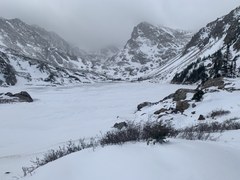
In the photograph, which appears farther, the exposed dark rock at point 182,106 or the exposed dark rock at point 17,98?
the exposed dark rock at point 17,98

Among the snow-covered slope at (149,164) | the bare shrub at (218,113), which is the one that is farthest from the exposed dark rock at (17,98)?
the snow-covered slope at (149,164)

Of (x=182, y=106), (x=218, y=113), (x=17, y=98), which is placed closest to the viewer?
(x=218, y=113)

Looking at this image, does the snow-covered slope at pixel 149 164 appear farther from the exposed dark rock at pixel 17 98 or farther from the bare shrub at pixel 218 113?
the exposed dark rock at pixel 17 98

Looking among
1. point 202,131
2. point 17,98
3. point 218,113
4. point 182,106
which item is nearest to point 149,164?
point 202,131

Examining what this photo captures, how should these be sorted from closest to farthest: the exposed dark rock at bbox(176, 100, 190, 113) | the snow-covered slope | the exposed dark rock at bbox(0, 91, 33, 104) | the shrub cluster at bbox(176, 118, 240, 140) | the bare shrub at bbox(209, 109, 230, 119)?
the snow-covered slope → the shrub cluster at bbox(176, 118, 240, 140) → the bare shrub at bbox(209, 109, 230, 119) → the exposed dark rock at bbox(176, 100, 190, 113) → the exposed dark rock at bbox(0, 91, 33, 104)

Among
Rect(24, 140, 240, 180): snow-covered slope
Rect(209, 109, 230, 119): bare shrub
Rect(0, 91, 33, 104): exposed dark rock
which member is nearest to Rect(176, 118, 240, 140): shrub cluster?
Rect(24, 140, 240, 180): snow-covered slope

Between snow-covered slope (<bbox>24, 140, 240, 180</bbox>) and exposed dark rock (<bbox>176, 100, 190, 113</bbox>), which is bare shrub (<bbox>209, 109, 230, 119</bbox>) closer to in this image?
exposed dark rock (<bbox>176, 100, 190, 113</bbox>)

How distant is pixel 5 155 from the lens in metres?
13.5

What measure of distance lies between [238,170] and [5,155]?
1051 cm

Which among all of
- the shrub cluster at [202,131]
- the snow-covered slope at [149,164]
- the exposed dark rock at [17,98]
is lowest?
the exposed dark rock at [17,98]

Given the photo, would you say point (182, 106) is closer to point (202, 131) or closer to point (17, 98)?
point (202, 131)

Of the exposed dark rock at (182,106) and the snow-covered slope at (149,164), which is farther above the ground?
the snow-covered slope at (149,164)

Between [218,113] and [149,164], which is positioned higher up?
[149,164]

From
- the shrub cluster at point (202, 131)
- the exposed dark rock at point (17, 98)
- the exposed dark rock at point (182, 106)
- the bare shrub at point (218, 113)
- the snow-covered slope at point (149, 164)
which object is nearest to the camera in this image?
Result: the snow-covered slope at point (149, 164)
